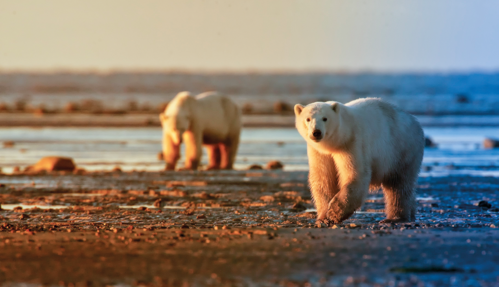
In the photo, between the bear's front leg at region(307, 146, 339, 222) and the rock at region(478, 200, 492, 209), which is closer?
the bear's front leg at region(307, 146, 339, 222)

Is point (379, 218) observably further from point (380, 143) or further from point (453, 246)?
point (453, 246)

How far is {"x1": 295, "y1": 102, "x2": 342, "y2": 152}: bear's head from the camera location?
7.12 meters

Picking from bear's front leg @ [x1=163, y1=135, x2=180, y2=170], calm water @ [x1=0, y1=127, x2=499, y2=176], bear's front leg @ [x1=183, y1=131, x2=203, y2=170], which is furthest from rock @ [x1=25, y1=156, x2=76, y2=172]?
bear's front leg @ [x1=183, y1=131, x2=203, y2=170]

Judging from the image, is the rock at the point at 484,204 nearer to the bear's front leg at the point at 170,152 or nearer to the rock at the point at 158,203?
the rock at the point at 158,203

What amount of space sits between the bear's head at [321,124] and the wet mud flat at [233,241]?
34.7 inches

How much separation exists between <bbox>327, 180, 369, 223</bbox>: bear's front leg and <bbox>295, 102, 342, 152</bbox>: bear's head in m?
0.47

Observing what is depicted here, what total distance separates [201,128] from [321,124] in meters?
8.25

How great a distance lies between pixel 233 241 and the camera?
6348 millimetres

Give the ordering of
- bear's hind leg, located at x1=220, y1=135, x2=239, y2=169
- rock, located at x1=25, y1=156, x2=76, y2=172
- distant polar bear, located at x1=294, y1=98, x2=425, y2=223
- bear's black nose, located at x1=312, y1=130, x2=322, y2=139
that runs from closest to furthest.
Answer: bear's black nose, located at x1=312, y1=130, x2=322, y2=139
distant polar bear, located at x1=294, y1=98, x2=425, y2=223
rock, located at x1=25, y1=156, x2=76, y2=172
bear's hind leg, located at x1=220, y1=135, x2=239, y2=169

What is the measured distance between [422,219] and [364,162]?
4.24 ft

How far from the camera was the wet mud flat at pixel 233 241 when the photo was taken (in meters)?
5.04

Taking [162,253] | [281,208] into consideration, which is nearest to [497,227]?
[281,208]

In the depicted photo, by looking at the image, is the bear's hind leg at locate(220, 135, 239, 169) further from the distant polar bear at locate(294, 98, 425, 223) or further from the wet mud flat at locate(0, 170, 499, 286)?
the distant polar bear at locate(294, 98, 425, 223)

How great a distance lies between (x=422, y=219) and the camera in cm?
830
